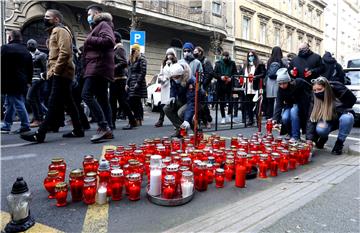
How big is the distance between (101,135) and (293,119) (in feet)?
10.4

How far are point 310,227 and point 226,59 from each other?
20.4 ft

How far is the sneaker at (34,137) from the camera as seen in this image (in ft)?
16.5

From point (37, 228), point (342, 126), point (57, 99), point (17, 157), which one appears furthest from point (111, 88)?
point (37, 228)

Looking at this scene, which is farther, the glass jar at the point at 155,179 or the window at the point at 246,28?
the window at the point at 246,28

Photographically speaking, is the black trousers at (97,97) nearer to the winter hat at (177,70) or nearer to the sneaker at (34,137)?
the sneaker at (34,137)

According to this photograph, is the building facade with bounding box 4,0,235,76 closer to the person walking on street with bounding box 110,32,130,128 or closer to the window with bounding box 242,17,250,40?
the window with bounding box 242,17,250,40

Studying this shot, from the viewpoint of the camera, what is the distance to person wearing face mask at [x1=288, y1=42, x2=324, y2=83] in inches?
226

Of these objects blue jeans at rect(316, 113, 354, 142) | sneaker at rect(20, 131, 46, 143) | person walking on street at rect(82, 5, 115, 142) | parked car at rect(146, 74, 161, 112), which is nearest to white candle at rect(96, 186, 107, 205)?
person walking on street at rect(82, 5, 115, 142)

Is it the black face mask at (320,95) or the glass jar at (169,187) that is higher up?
the black face mask at (320,95)

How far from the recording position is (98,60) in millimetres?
5102

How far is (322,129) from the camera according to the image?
5.04 m

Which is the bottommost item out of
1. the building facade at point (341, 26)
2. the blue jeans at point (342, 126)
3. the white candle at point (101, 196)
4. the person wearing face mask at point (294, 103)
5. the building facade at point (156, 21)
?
the white candle at point (101, 196)

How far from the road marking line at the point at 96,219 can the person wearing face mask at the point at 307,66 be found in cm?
439

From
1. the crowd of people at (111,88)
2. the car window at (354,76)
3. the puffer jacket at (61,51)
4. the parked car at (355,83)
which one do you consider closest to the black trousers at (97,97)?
the crowd of people at (111,88)
